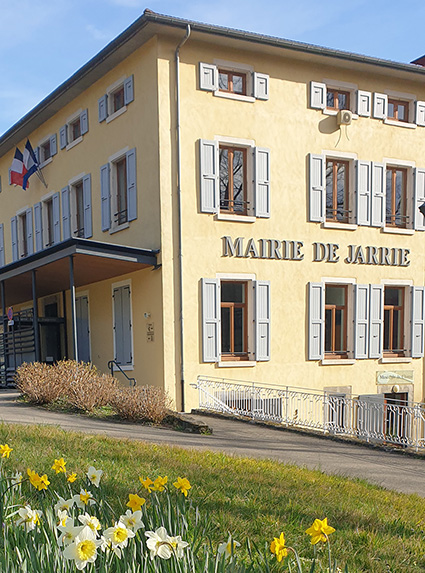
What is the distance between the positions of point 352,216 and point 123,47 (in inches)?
299

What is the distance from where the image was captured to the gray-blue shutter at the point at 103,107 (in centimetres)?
1485

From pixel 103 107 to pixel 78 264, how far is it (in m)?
4.91

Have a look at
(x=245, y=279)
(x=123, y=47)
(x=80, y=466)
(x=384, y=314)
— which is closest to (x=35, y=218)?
(x=123, y=47)

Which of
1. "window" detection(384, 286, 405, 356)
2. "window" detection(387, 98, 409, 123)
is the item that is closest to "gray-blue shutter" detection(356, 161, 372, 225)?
"window" detection(387, 98, 409, 123)

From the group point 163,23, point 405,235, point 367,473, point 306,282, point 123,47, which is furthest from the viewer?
point 405,235

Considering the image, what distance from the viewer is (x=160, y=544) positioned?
6.09 ft

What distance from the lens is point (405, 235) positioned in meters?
15.9

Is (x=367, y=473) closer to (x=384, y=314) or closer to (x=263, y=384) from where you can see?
(x=263, y=384)

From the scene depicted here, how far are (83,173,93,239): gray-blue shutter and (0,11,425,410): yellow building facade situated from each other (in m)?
0.06

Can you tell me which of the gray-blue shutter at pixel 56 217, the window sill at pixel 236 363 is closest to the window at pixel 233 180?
the window sill at pixel 236 363

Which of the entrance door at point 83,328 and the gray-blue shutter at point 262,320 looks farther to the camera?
the entrance door at point 83,328

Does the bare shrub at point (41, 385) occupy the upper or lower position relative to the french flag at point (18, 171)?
lower

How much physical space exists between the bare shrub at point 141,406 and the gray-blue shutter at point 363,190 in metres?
8.47

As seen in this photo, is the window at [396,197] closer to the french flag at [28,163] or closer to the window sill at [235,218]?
the window sill at [235,218]
